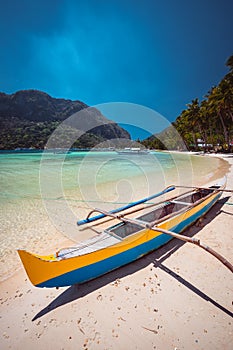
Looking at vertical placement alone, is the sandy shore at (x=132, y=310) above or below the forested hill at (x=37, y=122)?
below

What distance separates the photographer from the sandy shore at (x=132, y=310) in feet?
5.95

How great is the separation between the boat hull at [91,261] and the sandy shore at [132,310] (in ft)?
0.85

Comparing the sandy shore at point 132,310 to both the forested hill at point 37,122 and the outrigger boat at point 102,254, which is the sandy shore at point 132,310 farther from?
the forested hill at point 37,122

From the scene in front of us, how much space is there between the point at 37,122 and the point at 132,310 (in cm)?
13083

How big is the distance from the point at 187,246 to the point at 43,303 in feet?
9.27

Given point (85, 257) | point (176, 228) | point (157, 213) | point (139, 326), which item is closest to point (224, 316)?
Result: point (139, 326)

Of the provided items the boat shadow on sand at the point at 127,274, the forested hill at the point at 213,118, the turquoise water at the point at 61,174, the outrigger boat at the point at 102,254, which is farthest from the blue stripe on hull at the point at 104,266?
the forested hill at the point at 213,118

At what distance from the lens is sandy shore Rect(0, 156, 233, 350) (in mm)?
1812

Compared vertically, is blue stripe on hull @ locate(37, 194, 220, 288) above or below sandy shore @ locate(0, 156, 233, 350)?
above

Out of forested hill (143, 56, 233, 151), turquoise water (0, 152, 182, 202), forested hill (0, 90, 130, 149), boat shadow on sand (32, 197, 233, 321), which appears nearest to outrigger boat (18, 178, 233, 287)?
boat shadow on sand (32, 197, 233, 321)

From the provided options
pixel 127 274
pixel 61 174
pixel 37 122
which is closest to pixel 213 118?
pixel 61 174

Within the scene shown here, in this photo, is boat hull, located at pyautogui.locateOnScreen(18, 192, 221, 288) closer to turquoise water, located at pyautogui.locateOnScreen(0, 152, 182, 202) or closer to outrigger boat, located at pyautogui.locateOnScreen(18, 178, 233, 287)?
outrigger boat, located at pyautogui.locateOnScreen(18, 178, 233, 287)

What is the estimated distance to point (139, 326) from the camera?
194 centimetres

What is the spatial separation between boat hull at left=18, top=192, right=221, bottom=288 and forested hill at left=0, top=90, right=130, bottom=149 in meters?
69.3
